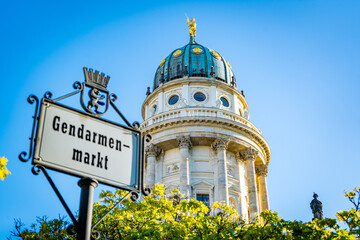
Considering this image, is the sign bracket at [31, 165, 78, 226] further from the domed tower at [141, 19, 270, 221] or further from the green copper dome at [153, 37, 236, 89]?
the green copper dome at [153, 37, 236, 89]

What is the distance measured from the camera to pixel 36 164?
202 inches

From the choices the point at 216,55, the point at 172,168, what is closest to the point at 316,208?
the point at 172,168

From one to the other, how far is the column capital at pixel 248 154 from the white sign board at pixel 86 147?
4369 centimetres

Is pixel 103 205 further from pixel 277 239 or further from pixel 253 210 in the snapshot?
pixel 253 210

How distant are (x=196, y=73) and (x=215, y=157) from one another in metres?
12.2

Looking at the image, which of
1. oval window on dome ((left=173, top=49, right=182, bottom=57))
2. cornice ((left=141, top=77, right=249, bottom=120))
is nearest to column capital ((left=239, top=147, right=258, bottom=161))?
cornice ((left=141, top=77, right=249, bottom=120))

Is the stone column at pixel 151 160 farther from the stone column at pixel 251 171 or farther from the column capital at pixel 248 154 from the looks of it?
the stone column at pixel 251 171

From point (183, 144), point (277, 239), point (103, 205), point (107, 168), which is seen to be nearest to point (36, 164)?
point (107, 168)

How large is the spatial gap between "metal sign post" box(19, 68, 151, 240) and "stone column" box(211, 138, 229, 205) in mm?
38430

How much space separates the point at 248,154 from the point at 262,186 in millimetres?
5693

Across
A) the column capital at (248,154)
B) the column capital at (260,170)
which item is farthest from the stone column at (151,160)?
the column capital at (260,170)

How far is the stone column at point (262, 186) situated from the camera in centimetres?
5056

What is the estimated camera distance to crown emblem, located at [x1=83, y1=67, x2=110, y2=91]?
605 centimetres

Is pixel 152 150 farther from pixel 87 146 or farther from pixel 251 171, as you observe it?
pixel 87 146
